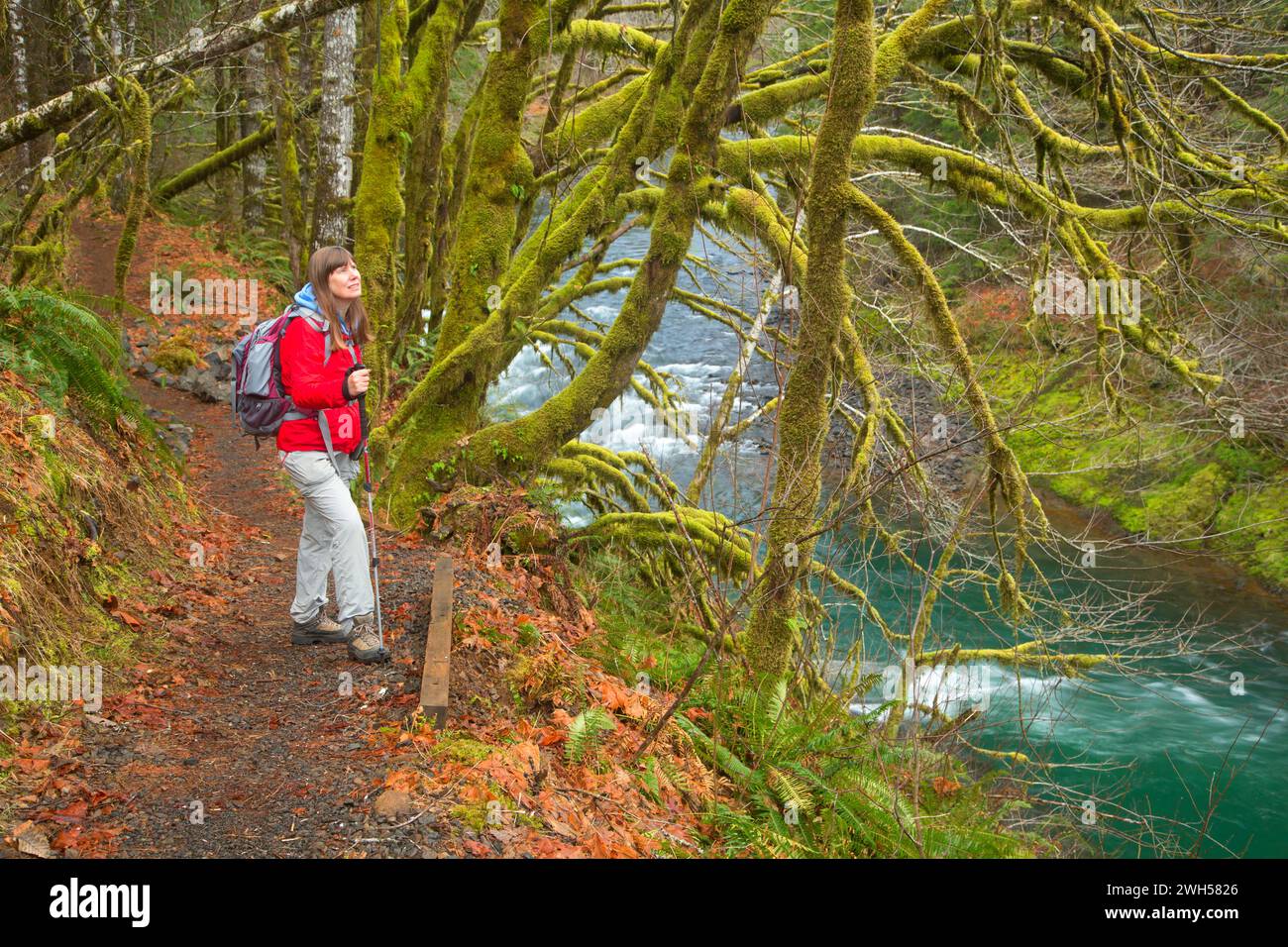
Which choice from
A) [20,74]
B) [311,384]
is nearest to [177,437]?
[311,384]

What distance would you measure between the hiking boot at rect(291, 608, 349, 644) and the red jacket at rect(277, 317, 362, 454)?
1135 millimetres

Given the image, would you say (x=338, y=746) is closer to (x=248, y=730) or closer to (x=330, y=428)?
(x=248, y=730)

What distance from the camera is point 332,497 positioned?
5.15m

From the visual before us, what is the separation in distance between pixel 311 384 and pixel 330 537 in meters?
0.92

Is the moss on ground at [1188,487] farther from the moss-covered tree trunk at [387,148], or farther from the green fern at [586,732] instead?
the green fern at [586,732]

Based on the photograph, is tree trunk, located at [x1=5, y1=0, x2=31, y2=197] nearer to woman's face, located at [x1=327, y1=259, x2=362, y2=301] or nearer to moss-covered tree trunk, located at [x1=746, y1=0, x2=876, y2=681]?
woman's face, located at [x1=327, y1=259, x2=362, y2=301]

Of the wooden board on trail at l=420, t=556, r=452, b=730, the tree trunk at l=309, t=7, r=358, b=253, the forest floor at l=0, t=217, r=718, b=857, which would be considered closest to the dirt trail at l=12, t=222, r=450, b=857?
the forest floor at l=0, t=217, r=718, b=857

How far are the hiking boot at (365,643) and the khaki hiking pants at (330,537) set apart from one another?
0.05m

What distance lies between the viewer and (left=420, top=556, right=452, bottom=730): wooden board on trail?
451 centimetres

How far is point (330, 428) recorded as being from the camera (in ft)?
16.9

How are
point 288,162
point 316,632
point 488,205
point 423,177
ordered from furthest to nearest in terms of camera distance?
point 288,162, point 423,177, point 488,205, point 316,632

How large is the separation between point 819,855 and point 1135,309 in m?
4.29

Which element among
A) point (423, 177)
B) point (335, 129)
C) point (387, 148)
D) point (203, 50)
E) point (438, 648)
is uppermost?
point (335, 129)
